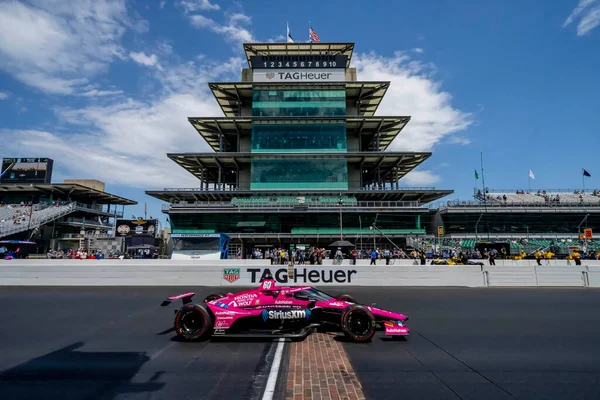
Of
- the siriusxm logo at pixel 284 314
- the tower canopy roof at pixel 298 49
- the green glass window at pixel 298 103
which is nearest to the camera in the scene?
the siriusxm logo at pixel 284 314

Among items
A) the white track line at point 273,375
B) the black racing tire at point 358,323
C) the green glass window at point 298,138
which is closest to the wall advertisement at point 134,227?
the green glass window at point 298,138

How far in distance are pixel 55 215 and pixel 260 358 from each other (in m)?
60.6

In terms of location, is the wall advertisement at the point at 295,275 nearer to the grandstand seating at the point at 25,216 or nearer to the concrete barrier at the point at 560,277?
the concrete barrier at the point at 560,277

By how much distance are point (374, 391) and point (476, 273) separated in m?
17.1

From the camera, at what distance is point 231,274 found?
19.2m

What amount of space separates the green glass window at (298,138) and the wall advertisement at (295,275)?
35190mm

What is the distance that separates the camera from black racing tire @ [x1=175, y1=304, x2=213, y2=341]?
7.52 meters

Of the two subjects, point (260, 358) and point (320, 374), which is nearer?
point (320, 374)

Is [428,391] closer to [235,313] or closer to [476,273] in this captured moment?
[235,313]

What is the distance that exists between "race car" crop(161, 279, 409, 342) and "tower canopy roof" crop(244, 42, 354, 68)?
58336mm

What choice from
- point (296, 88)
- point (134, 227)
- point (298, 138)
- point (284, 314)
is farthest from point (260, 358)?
point (296, 88)

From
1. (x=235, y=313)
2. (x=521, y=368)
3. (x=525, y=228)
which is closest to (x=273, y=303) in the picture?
(x=235, y=313)

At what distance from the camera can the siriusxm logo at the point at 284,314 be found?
25.4ft

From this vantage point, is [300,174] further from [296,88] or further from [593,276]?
[593,276]
